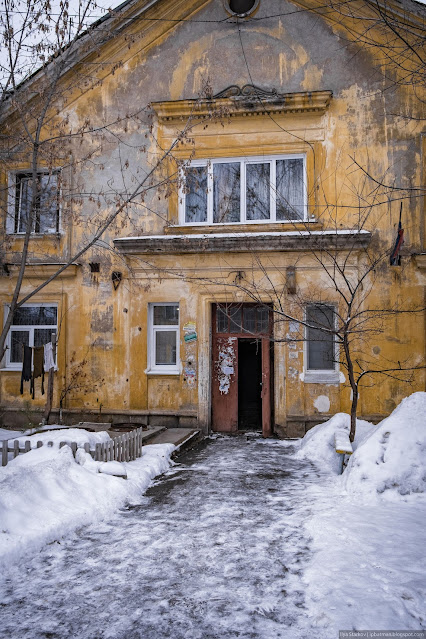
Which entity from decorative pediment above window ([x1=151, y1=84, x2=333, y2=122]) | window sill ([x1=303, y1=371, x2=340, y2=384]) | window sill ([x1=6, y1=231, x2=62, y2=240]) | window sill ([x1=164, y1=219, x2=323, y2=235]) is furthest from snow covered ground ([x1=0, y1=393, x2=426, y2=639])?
decorative pediment above window ([x1=151, y1=84, x2=333, y2=122])

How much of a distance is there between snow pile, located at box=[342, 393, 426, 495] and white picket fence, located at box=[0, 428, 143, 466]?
351 centimetres

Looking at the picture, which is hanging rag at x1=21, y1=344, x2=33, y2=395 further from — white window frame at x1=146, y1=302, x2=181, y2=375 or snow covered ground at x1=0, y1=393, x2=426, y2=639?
snow covered ground at x1=0, y1=393, x2=426, y2=639

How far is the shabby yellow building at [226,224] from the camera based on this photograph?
35.2 ft

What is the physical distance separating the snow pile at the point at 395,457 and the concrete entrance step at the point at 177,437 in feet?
12.4

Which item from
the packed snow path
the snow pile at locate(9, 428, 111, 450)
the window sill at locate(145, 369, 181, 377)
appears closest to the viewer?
the packed snow path

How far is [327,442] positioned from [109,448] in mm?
4087

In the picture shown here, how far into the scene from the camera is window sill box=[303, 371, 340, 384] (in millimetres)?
10820

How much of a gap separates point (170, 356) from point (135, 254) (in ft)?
8.48

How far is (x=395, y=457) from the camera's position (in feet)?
21.1

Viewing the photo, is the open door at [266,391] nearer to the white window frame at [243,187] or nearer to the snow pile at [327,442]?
the snow pile at [327,442]

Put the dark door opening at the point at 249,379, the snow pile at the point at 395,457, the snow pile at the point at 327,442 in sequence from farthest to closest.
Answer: the dark door opening at the point at 249,379 < the snow pile at the point at 327,442 < the snow pile at the point at 395,457

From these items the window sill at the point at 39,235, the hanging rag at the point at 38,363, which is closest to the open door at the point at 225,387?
the hanging rag at the point at 38,363

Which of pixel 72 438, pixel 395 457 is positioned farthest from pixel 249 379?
pixel 395 457

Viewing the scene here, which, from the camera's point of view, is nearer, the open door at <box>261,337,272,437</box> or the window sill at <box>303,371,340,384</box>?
the window sill at <box>303,371,340,384</box>
